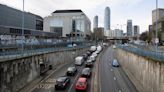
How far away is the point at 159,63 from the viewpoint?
2559cm

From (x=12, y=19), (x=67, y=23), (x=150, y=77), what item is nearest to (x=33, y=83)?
(x=150, y=77)

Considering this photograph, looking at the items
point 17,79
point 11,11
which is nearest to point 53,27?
point 11,11

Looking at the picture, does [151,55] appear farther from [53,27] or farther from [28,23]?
[53,27]

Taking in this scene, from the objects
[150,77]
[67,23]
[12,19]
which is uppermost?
[67,23]

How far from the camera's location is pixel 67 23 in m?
172

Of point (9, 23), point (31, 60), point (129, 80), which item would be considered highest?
point (9, 23)

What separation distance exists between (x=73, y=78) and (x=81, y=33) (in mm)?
132847

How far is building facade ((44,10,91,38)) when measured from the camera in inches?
6683

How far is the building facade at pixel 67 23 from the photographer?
557 feet

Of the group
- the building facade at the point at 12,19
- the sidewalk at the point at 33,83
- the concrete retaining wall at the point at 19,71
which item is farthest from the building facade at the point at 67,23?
the sidewalk at the point at 33,83

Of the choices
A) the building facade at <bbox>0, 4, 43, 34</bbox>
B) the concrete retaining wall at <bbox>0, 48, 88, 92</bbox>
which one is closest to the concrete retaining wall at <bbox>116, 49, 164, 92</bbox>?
the concrete retaining wall at <bbox>0, 48, 88, 92</bbox>

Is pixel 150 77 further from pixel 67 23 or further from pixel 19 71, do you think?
pixel 67 23

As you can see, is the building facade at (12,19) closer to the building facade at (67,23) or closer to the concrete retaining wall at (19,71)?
the building facade at (67,23)

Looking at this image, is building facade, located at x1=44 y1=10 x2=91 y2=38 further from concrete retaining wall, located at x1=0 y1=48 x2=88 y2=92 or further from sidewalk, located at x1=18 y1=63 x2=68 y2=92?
sidewalk, located at x1=18 y1=63 x2=68 y2=92
